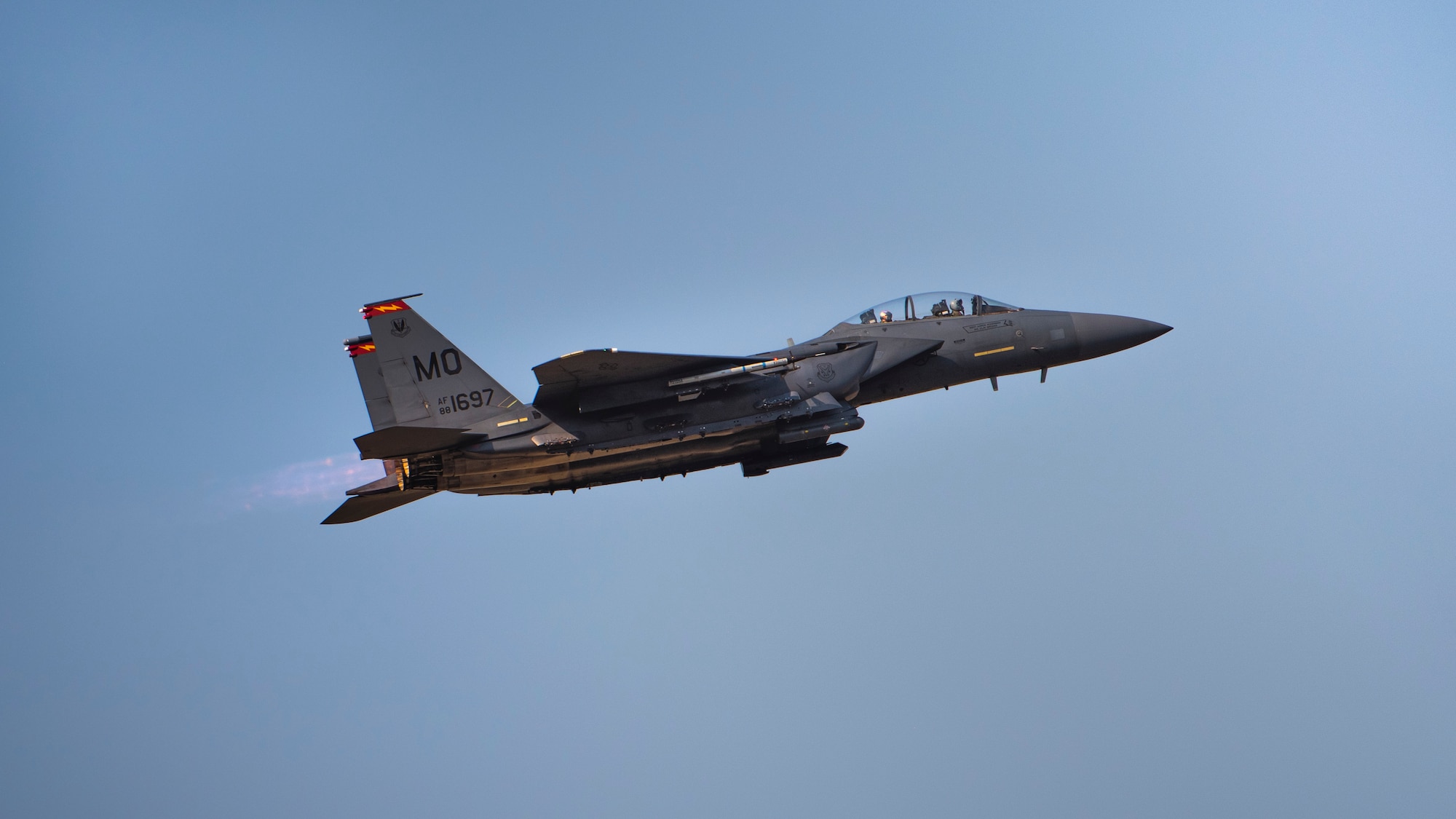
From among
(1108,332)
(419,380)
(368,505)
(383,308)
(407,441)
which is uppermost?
(383,308)

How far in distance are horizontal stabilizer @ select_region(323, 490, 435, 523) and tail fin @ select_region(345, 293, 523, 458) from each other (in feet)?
3.76

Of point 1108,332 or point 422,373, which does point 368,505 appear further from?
point 1108,332

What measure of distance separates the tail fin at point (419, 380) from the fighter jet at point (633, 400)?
24mm

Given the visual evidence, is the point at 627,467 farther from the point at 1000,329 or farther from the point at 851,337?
the point at 1000,329

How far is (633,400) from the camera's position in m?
19.1

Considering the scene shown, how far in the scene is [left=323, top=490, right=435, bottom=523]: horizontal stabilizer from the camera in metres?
19.9

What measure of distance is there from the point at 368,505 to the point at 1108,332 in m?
13.3

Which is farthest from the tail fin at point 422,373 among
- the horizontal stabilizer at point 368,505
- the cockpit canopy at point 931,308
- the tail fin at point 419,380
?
the cockpit canopy at point 931,308

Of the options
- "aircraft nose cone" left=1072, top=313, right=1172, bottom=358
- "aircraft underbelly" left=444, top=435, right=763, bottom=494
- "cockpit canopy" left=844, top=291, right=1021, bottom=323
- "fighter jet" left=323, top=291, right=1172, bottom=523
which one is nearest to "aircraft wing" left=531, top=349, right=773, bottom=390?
"fighter jet" left=323, top=291, right=1172, bottom=523

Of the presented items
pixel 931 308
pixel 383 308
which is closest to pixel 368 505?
pixel 383 308

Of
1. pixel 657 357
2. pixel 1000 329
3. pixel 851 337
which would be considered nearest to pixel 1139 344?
pixel 1000 329

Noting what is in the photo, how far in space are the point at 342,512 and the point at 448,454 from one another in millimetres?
2575

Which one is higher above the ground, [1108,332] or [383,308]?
[383,308]

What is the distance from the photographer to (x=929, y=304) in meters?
21.7
